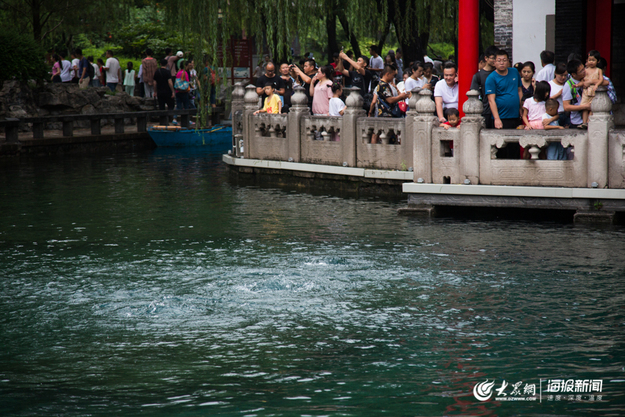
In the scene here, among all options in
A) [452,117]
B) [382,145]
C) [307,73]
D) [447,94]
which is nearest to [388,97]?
[382,145]

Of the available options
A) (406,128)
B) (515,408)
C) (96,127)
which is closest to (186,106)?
(96,127)

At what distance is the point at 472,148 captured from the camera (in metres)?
10.5

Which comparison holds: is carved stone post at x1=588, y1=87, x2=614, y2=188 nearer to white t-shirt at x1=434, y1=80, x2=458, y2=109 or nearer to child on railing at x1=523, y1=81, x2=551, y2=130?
child on railing at x1=523, y1=81, x2=551, y2=130

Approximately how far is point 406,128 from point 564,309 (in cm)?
599

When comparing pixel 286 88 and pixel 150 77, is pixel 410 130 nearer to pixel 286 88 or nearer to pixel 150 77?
pixel 286 88

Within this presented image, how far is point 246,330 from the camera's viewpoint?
20.5 feet

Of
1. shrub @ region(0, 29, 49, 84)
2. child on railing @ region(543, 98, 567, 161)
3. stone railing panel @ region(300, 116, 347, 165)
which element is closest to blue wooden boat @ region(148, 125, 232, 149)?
shrub @ region(0, 29, 49, 84)

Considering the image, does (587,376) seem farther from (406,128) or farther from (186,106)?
(186,106)

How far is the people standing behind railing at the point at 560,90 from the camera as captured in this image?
36.7 feet

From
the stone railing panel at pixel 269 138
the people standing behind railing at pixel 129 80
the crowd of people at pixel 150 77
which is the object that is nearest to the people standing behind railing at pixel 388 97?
the stone railing panel at pixel 269 138

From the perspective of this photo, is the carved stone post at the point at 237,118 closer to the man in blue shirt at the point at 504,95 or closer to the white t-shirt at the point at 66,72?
the man in blue shirt at the point at 504,95

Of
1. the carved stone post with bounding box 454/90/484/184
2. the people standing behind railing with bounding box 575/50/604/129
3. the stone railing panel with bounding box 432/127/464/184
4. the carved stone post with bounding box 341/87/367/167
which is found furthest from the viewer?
the carved stone post with bounding box 341/87/367/167

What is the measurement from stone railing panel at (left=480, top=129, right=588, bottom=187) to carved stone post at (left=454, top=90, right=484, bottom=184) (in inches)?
2.8

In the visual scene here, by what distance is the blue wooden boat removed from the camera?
22.0m
